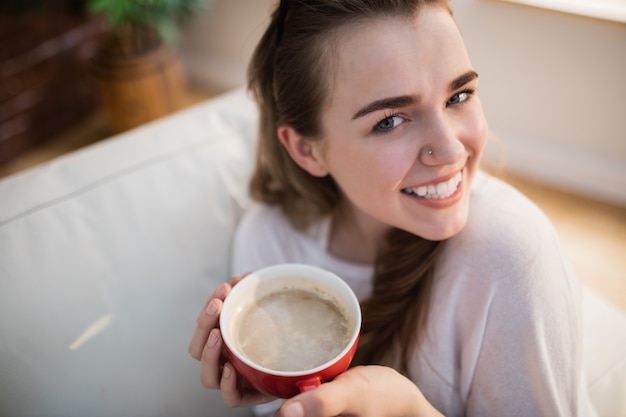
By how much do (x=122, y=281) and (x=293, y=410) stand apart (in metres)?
0.63

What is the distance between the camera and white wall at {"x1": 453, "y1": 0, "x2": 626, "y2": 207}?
2172 mm

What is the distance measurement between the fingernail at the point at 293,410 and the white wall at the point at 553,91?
1.75 metres

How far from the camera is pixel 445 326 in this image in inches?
40.3

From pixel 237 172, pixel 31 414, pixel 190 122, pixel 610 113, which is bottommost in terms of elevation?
pixel 610 113

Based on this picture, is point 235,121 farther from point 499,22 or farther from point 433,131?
point 499,22

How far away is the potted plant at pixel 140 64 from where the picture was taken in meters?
2.70

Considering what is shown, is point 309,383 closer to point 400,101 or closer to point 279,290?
point 279,290

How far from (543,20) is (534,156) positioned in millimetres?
623

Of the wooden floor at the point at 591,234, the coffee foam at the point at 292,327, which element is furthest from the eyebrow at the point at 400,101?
the wooden floor at the point at 591,234

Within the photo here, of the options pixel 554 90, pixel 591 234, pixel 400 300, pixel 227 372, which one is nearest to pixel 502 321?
pixel 400 300

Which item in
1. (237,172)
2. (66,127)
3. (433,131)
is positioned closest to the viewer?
(433,131)

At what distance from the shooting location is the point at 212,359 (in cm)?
88

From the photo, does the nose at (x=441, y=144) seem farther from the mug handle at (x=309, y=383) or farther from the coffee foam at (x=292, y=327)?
the mug handle at (x=309, y=383)

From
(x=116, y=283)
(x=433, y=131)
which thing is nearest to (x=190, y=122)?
(x=116, y=283)
